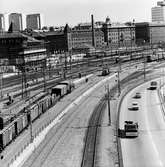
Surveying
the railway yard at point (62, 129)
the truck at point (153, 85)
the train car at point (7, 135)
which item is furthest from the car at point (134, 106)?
the train car at point (7, 135)

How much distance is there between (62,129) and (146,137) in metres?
10.4

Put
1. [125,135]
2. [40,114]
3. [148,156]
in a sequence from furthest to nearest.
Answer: [40,114]
[125,135]
[148,156]

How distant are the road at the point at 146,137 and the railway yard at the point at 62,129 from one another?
3.41ft

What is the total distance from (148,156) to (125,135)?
7.84m

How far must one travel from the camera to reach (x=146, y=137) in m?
47.1

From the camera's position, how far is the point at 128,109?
6544cm

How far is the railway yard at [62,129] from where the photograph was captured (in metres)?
39.1

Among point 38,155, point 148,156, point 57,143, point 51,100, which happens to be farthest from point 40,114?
point 148,156

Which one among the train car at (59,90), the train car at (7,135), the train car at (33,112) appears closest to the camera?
the train car at (7,135)

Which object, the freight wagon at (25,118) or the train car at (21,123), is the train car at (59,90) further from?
the train car at (21,123)

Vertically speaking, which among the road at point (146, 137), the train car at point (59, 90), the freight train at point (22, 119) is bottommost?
the road at point (146, 137)

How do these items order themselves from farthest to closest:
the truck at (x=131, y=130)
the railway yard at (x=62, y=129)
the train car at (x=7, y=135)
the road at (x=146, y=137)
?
the truck at (x=131, y=130)
the train car at (x=7, y=135)
the railway yard at (x=62, y=129)
the road at (x=146, y=137)

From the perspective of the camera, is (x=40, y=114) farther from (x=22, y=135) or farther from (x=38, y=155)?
(x=38, y=155)

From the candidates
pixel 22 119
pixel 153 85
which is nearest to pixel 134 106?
pixel 22 119
